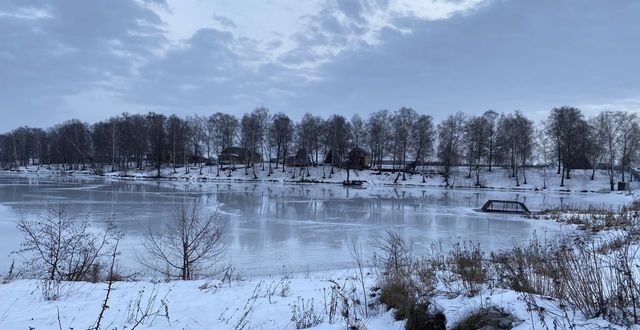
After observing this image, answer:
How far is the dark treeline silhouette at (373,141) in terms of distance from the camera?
238ft

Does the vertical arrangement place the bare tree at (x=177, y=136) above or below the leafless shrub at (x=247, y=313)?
above

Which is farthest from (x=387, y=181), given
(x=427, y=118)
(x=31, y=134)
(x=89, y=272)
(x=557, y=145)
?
(x=31, y=134)

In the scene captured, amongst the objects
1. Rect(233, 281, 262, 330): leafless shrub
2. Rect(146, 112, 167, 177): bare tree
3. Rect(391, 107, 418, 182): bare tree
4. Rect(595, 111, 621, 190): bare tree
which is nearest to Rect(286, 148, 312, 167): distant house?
Rect(391, 107, 418, 182): bare tree

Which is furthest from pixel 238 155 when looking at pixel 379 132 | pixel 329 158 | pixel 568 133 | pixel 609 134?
pixel 609 134

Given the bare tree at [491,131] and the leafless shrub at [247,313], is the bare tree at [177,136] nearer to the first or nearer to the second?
the bare tree at [491,131]

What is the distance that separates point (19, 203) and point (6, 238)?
14.4m

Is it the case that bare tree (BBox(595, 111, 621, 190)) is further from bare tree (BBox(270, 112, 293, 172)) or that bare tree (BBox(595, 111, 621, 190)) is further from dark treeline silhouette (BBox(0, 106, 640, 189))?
bare tree (BBox(270, 112, 293, 172))

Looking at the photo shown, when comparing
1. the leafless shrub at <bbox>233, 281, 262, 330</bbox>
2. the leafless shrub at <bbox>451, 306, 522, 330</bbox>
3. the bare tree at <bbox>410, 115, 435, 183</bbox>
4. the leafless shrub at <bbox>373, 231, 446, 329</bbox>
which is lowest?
the leafless shrub at <bbox>233, 281, 262, 330</bbox>

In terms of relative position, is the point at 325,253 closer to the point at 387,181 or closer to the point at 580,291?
the point at 580,291

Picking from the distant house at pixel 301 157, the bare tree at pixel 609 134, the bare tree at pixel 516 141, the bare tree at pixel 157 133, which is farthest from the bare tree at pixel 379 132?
the bare tree at pixel 157 133

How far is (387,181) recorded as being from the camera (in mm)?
80312

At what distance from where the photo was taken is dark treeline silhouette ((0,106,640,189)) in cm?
7250

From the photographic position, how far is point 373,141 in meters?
91.6

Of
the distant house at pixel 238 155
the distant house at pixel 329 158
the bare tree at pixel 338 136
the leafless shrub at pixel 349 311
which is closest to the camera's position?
the leafless shrub at pixel 349 311
